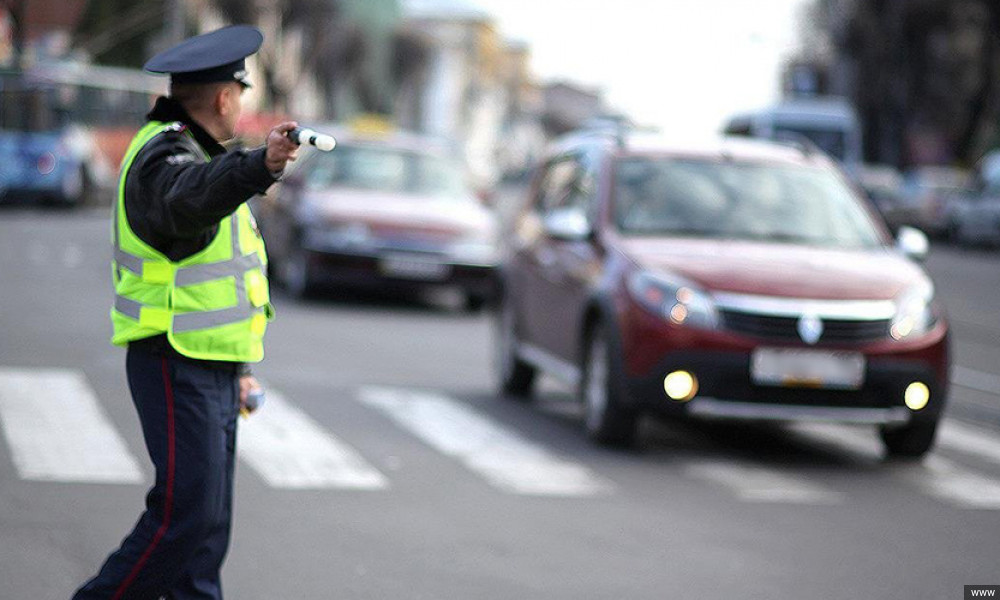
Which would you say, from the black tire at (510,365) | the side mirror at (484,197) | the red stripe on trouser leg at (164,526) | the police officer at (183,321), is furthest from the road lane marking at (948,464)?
the side mirror at (484,197)

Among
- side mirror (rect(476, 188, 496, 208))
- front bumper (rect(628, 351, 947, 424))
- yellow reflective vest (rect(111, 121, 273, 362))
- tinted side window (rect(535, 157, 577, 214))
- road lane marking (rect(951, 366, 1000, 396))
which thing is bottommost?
road lane marking (rect(951, 366, 1000, 396))

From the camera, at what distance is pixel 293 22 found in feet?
270

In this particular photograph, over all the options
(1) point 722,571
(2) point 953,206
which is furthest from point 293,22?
(1) point 722,571

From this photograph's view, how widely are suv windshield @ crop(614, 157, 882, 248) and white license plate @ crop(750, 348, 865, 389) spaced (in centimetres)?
119

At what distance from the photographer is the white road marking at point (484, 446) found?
8609mm

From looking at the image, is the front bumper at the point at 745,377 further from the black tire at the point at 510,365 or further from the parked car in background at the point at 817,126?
the parked car in background at the point at 817,126

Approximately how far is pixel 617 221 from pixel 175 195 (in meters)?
6.20

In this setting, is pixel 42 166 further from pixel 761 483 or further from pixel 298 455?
pixel 761 483

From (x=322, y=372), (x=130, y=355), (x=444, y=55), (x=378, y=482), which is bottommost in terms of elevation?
(x=444, y=55)

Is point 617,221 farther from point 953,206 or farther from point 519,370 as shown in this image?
point 953,206

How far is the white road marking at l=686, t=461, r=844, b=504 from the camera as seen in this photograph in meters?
8.56

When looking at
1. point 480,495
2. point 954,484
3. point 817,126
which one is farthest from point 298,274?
point 817,126

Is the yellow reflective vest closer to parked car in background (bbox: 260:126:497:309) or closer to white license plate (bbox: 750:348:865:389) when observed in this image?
white license plate (bbox: 750:348:865:389)

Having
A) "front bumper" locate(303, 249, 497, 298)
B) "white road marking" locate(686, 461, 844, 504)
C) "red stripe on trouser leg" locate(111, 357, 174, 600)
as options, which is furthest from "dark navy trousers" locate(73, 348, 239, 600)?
"front bumper" locate(303, 249, 497, 298)
